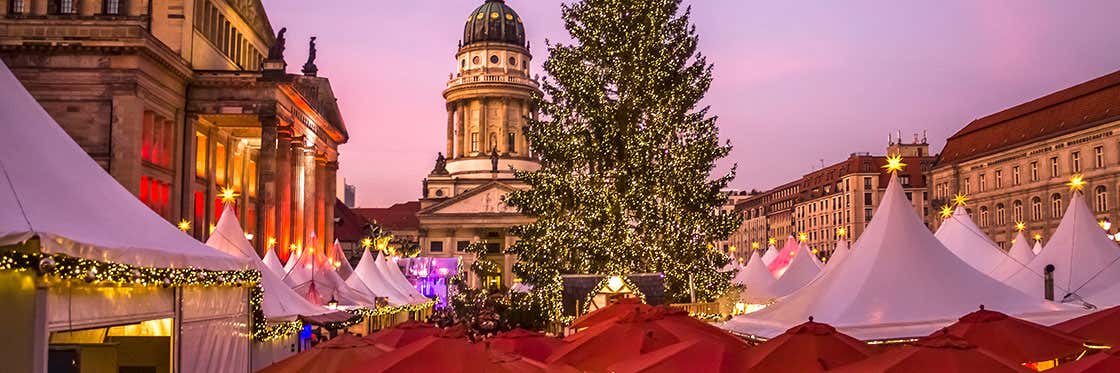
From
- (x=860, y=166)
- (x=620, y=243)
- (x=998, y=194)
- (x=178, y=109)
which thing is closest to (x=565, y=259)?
(x=620, y=243)

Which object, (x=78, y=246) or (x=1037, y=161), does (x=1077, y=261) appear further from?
(x=1037, y=161)

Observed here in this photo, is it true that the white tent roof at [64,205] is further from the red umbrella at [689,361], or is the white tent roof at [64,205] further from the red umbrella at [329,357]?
the red umbrella at [689,361]

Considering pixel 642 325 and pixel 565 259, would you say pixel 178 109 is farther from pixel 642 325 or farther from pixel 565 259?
pixel 642 325

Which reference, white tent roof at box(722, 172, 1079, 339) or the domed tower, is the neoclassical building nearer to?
the domed tower

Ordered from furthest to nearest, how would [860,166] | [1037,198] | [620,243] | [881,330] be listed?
[860,166] < [1037,198] < [620,243] < [881,330]

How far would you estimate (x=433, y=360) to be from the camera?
9.69 m

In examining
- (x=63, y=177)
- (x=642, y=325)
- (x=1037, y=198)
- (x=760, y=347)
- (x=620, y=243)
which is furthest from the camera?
(x=1037, y=198)

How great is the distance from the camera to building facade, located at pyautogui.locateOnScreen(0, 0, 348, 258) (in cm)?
3725

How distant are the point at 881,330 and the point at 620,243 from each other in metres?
18.9

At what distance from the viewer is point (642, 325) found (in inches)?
571

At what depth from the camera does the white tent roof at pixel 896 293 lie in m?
16.2

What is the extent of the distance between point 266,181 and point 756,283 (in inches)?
812

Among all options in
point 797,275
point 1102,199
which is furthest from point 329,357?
point 1102,199

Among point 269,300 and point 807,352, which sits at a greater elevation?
point 269,300
